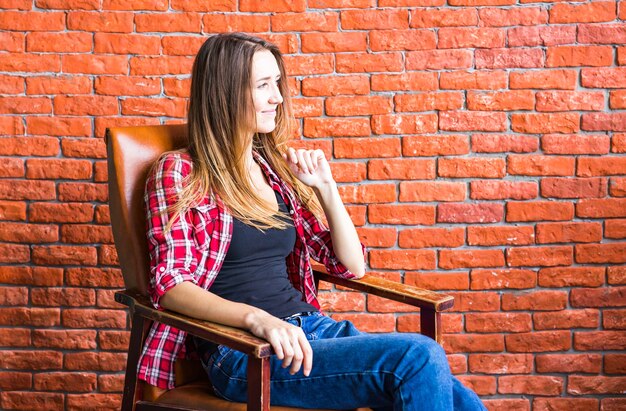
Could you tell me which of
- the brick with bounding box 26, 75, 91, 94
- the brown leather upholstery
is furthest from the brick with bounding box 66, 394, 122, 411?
the brick with bounding box 26, 75, 91, 94

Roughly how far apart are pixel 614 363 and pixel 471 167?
88 centimetres

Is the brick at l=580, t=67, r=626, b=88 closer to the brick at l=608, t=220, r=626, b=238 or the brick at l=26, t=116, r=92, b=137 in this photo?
the brick at l=608, t=220, r=626, b=238

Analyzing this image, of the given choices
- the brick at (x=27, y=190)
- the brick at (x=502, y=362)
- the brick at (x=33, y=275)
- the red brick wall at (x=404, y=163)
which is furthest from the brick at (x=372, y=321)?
the brick at (x=27, y=190)

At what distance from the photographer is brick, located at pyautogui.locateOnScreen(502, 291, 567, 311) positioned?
8.52 ft

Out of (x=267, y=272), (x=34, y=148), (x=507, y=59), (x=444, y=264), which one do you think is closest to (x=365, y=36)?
(x=507, y=59)

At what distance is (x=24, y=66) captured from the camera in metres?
2.49

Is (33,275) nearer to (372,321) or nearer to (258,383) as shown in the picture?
(372,321)

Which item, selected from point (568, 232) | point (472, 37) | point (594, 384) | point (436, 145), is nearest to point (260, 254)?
point (436, 145)

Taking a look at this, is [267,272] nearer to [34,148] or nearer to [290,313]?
[290,313]

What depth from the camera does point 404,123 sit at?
8.28ft

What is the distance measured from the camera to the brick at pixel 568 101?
251 centimetres

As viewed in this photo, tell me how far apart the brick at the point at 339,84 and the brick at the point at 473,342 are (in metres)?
0.93

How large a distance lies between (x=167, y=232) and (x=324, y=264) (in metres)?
0.51

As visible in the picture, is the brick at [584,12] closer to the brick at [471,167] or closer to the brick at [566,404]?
the brick at [471,167]
